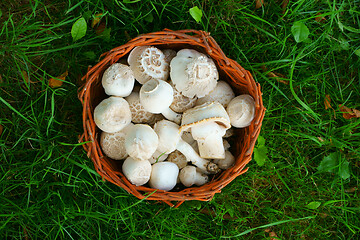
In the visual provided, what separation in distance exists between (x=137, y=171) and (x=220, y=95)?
2.78ft

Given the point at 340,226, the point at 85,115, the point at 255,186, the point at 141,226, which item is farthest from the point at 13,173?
the point at 340,226

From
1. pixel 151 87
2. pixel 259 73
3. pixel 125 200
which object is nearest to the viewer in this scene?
pixel 151 87

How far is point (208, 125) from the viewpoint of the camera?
2.34 meters

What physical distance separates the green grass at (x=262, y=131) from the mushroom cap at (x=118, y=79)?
492 millimetres

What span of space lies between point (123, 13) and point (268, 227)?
220 centimetres

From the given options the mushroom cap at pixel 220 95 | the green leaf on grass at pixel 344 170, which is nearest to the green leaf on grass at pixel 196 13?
the mushroom cap at pixel 220 95

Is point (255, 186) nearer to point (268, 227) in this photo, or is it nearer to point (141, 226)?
point (268, 227)

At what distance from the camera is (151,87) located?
2250mm

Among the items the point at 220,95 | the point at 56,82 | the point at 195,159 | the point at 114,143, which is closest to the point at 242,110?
the point at 220,95

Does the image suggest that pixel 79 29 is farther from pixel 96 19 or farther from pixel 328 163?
pixel 328 163

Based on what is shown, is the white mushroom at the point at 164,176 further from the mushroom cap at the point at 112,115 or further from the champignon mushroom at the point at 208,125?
the mushroom cap at the point at 112,115

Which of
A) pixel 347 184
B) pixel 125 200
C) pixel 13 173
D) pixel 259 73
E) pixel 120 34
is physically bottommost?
pixel 347 184

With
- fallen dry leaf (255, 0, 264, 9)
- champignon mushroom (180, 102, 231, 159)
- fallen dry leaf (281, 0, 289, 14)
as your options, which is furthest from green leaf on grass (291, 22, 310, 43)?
champignon mushroom (180, 102, 231, 159)

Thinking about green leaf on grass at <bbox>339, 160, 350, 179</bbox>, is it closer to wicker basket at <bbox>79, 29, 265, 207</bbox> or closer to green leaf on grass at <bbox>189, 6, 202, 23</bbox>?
wicker basket at <bbox>79, 29, 265, 207</bbox>
